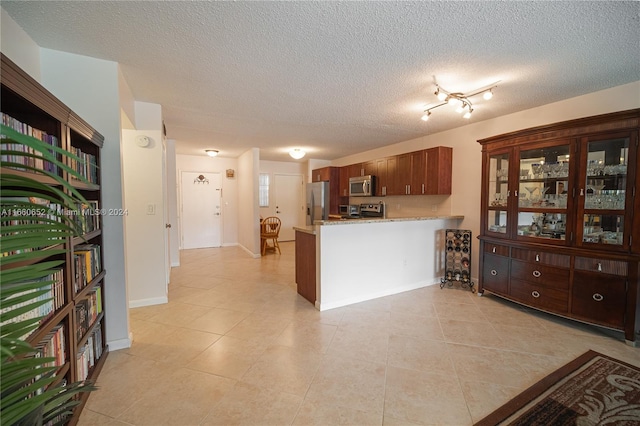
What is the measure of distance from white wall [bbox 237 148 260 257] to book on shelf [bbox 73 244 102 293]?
3663mm

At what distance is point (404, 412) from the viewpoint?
1.68 meters

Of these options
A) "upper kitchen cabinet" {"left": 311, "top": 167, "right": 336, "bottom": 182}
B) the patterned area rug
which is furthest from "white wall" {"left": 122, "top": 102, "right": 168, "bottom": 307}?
"upper kitchen cabinet" {"left": 311, "top": 167, "right": 336, "bottom": 182}

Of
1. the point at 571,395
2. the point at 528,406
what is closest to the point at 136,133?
the point at 528,406

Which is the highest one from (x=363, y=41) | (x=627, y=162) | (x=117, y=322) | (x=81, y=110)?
(x=363, y=41)

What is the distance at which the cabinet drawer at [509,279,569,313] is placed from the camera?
280cm

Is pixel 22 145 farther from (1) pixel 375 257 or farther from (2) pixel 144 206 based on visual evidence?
(1) pixel 375 257

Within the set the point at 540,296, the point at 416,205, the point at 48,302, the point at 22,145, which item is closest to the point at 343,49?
the point at 22,145

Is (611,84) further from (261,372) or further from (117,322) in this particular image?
(117,322)

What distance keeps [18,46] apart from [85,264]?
4.88 feet

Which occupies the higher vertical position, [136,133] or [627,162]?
[136,133]

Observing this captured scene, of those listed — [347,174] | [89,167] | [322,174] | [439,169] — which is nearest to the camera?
[89,167]

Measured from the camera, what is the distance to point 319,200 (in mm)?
6750

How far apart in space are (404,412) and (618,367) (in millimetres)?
1831

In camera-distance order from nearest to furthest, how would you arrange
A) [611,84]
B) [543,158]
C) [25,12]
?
[25,12], [611,84], [543,158]
